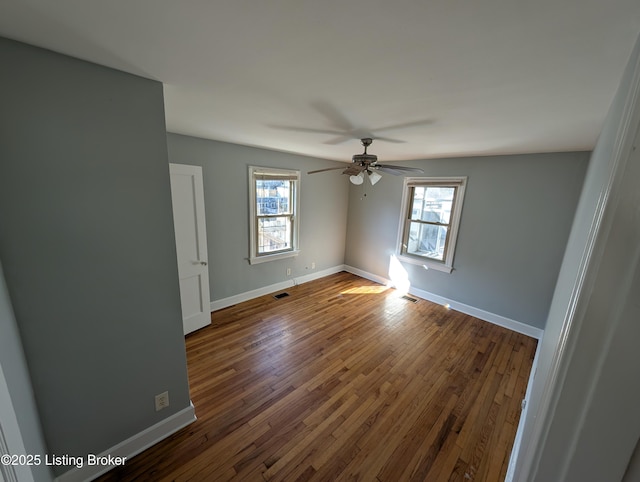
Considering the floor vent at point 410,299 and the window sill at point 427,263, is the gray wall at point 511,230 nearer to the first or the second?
the window sill at point 427,263

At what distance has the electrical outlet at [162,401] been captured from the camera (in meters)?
1.73

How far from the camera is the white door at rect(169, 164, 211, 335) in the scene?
2.69 meters

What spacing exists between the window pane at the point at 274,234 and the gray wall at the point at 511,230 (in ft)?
7.07

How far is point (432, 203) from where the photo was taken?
157 inches

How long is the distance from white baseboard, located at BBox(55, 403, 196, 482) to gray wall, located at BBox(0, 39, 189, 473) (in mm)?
51

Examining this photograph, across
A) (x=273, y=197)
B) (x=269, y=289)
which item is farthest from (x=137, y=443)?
(x=273, y=197)

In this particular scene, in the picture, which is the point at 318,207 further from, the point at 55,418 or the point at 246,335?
the point at 55,418

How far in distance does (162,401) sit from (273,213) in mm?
2781

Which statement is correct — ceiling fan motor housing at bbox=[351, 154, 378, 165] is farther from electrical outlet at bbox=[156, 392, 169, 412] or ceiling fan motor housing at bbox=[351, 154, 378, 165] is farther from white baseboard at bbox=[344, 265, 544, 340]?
white baseboard at bbox=[344, 265, 544, 340]

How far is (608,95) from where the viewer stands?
132cm

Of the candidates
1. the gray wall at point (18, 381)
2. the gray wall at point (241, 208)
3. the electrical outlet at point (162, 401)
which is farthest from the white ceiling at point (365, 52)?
the electrical outlet at point (162, 401)

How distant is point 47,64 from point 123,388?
1.82m

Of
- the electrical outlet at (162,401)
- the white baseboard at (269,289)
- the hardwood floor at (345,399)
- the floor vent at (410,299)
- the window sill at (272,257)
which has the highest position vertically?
the window sill at (272,257)

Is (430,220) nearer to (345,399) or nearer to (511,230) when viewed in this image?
(511,230)
